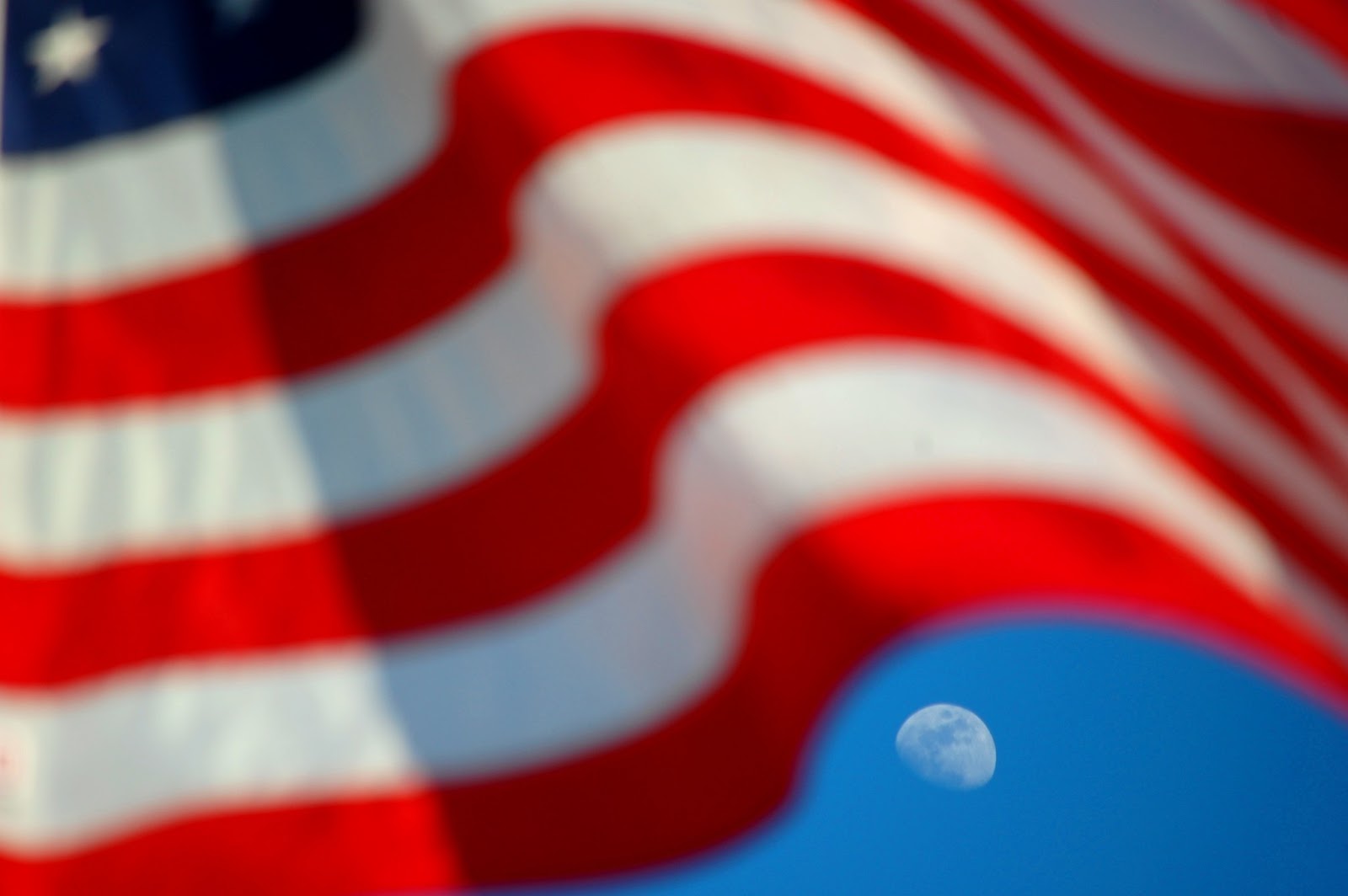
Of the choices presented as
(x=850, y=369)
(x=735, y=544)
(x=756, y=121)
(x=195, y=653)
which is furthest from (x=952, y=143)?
(x=195, y=653)

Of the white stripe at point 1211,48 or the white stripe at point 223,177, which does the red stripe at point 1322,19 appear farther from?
the white stripe at point 223,177

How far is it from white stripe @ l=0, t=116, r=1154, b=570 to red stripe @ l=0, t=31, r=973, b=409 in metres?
0.06

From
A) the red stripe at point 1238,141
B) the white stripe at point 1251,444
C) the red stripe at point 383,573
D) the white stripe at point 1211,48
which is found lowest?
the red stripe at point 383,573

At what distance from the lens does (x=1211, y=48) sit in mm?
3314

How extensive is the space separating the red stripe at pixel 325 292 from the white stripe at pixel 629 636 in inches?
24.8

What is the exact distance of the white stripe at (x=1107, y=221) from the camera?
3.17 m

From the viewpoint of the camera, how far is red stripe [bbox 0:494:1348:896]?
2.74 meters

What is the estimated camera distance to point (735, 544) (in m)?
2.97

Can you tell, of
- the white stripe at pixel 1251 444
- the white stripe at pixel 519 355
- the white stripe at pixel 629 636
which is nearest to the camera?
the white stripe at pixel 629 636

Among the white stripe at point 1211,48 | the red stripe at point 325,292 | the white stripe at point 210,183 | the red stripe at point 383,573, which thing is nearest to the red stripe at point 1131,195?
the white stripe at point 1211,48

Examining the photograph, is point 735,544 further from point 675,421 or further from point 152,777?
point 152,777

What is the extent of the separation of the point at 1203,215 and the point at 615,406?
3.45 feet

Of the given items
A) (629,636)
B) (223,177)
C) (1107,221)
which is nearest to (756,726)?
(629,636)

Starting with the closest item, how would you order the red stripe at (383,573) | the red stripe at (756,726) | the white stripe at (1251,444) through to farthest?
the red stripe at (756,726) < the white stripe at (1251,444) < the red stripe at (383,573)
